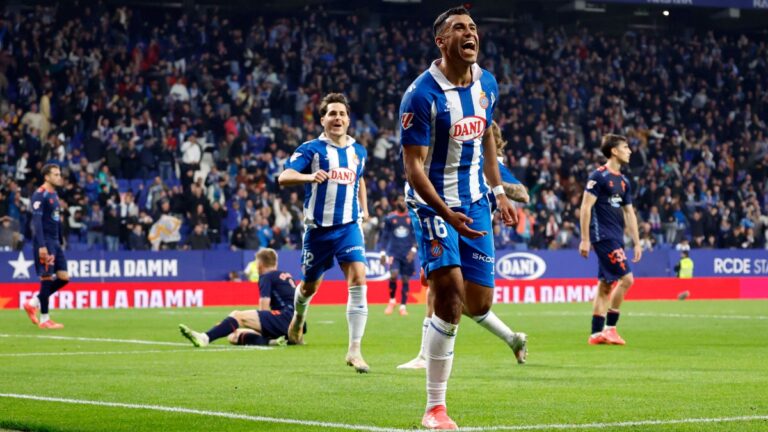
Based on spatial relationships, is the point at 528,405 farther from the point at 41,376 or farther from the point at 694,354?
the point at 694,354

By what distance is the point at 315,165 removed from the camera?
12617 millimetres

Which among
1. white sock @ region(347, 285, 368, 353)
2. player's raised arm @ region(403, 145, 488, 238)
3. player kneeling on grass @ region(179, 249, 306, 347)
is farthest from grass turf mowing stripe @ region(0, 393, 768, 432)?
player kneeling on grass @ region(179, 249, 306, 347)

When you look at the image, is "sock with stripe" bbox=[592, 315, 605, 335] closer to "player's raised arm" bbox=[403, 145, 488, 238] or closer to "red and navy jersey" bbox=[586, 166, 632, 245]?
"red and navy jersey" bbox=[586, 166, 632, 245]

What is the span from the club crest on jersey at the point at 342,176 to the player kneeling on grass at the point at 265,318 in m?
2.54

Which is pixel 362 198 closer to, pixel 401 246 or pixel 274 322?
pixel 274 322

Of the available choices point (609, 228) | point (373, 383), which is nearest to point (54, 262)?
point (609, 228)

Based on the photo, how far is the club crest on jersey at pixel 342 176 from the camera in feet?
41.4

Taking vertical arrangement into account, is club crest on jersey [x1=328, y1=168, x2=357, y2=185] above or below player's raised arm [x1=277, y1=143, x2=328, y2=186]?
below

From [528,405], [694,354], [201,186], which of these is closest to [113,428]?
[528,405]

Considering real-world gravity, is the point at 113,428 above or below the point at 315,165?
below

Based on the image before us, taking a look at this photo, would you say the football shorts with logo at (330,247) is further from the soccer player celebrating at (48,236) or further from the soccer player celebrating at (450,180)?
the soccer player celebrating at (48,236)

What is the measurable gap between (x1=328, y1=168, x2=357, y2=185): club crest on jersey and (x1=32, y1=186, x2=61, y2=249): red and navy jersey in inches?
298

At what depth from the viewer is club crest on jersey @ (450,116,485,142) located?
7.61 meters

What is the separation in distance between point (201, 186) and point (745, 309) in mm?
13613
